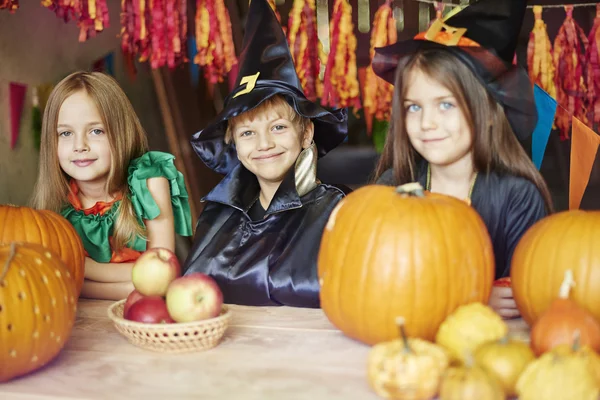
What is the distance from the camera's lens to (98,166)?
2.65 m

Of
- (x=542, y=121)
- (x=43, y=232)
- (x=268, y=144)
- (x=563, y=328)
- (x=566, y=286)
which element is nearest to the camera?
(x=563, y=328)

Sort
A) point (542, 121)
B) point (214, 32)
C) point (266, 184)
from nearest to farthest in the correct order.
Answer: point (542, 121)
point (266, 184)
point (214, 32)

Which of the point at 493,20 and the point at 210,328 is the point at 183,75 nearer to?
the point at 493,20

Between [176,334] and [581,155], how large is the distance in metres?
1.59

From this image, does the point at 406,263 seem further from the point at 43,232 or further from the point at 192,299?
the point at 43,232

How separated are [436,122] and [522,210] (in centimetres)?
42

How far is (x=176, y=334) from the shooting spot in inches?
59.9

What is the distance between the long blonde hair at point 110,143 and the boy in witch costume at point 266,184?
314 millimetres

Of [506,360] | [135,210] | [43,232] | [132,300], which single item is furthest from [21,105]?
[506,360]

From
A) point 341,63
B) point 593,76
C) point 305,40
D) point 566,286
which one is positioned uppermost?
point 305,40

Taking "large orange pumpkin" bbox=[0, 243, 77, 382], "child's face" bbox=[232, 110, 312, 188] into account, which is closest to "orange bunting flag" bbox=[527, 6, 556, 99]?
"child's face" bbox=[232, 110, 312, 188]

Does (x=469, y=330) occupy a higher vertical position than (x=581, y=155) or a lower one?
lower

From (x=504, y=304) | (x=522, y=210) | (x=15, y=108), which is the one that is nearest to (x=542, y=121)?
(x=522, y=210)

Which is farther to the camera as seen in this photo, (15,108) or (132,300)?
(15,108)
